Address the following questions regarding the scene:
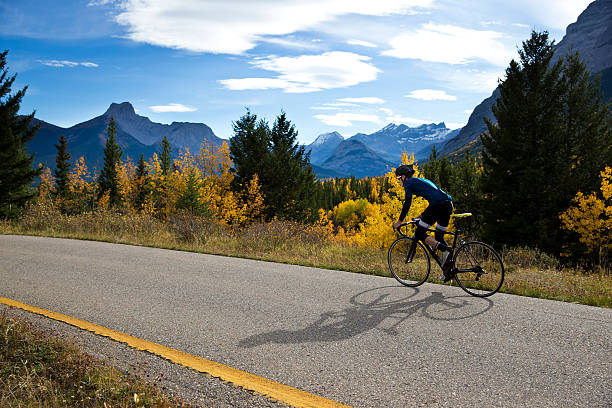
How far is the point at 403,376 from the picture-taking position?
3.31 metres

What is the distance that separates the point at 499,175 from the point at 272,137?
22652 millimetres

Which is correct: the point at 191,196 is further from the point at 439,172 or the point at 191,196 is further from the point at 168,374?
the point at 168,374

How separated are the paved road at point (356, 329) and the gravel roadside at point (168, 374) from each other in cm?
31

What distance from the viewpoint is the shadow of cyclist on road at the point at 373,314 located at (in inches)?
166

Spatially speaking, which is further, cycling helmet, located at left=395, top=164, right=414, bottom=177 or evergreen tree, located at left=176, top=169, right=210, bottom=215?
evergreen tree, located at left=176, top=169, right=210, bottom=215

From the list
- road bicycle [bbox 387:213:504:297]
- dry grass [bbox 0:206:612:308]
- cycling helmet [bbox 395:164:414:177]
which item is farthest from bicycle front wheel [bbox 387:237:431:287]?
cycling helmet [bbox 395:164:414:177]

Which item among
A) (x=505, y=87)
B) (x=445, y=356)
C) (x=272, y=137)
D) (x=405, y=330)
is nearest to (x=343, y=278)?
(x=405, y=330)

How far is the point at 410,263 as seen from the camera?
23.2 feet

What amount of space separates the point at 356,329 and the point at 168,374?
206 centimetres

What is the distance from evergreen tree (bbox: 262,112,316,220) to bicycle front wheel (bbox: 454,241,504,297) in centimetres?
2974

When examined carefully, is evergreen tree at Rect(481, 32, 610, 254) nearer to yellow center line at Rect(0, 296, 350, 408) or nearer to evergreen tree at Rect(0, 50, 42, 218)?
yellow center line at Rect(0, 296, 350, 408)

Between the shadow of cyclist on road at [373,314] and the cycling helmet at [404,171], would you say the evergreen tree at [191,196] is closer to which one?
the cycling helmet at [404,171]

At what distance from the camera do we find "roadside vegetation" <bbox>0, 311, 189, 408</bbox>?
8.95 ft

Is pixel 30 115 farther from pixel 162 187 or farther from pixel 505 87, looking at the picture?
pixel 505 87
